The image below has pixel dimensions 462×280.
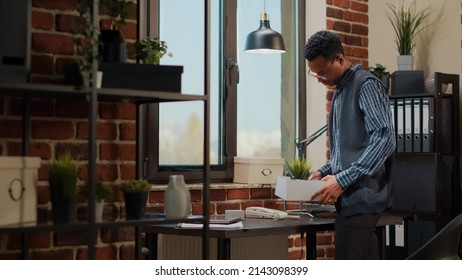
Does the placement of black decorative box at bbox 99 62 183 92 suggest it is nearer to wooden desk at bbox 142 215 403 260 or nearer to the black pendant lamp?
wooden desk at bbox 142 215 403 260

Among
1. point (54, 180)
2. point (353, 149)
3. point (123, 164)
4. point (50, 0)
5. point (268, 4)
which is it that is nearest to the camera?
point (54, 180)

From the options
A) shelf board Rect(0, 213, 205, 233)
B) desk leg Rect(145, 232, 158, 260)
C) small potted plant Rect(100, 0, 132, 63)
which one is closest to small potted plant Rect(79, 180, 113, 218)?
shelf board Rect(0, 213, 205, 233)

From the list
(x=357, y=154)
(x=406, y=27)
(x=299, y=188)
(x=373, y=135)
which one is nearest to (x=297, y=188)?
(x=299, y=188)

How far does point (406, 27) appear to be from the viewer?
16.1 ft

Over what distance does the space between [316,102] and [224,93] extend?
0.72 m

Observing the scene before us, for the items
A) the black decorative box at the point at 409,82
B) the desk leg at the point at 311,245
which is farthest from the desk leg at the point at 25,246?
the black decorative box at the point at 409,82

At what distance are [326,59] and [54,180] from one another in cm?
135

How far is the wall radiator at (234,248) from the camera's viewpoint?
13.5 feet

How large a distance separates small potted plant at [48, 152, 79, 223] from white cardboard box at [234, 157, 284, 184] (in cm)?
225

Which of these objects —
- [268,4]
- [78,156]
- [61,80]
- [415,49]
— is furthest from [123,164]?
[415,49]
